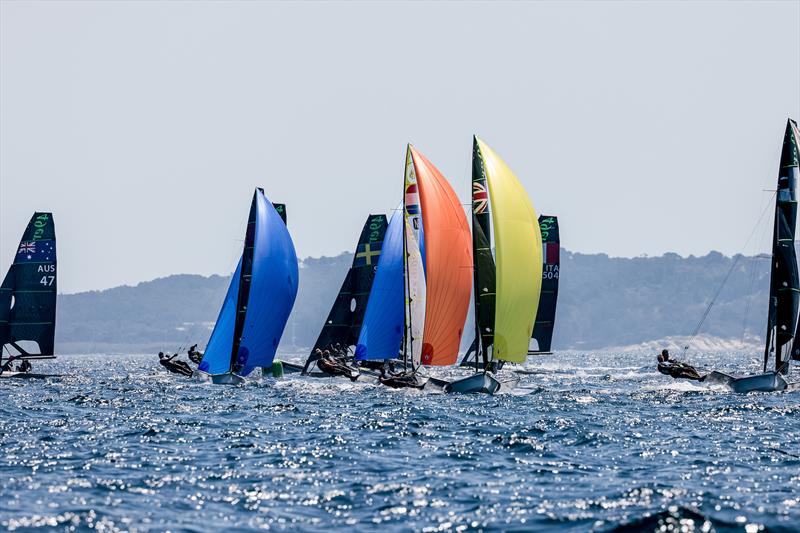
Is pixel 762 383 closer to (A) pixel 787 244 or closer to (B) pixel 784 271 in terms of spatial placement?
(B) pixel 784 271

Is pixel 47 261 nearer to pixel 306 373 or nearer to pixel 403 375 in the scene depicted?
pixel 306 373

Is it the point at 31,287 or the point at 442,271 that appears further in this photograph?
the point at 31,287

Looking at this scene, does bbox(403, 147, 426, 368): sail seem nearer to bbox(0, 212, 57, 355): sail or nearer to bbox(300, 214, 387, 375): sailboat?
bbox(300, 214, 387, 375): sailboat

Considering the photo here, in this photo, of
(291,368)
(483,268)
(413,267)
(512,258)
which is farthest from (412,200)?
(291,368)

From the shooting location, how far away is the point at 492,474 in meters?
20.4

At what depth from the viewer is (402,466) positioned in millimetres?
21234

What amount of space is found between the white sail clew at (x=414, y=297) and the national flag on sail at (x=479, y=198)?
2702 mm

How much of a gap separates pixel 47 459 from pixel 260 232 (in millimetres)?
24990

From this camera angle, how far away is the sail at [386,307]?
4572cm

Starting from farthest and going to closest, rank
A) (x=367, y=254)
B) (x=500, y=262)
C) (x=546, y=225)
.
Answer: (x=546, y=225)
(x=367, y=254)
(x=500, y=262)

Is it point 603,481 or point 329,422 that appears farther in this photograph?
point 329,422

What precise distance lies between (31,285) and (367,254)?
15.4 meters

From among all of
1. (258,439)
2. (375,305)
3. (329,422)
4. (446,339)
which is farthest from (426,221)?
(258,439)

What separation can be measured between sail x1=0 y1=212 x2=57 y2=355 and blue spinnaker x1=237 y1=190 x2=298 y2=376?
10.7 metres
